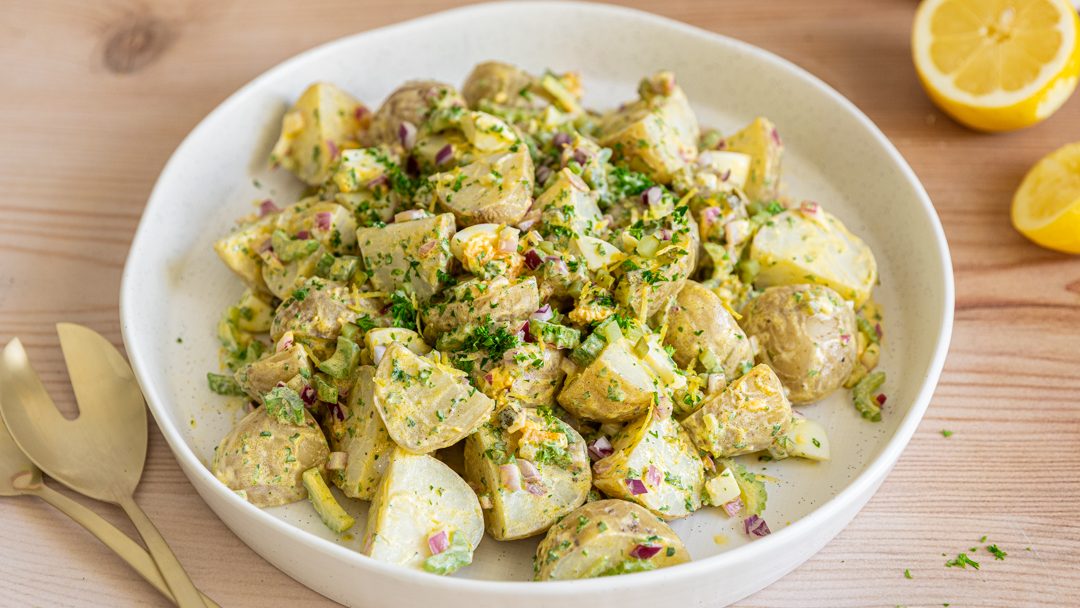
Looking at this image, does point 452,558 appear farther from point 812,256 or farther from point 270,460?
point 812,256

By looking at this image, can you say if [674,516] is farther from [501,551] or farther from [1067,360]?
[1067,360]

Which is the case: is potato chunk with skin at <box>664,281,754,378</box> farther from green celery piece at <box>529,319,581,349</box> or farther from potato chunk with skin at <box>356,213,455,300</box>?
potato chunk with skin at <box>356,213,455,300</box>

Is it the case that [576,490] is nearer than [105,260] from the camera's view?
Yes

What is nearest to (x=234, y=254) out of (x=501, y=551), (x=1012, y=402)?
(x=501, y=551)

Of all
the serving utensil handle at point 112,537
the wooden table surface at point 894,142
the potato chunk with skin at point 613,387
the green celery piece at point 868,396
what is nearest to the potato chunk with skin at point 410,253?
the potato chunk with skin at point 613,387

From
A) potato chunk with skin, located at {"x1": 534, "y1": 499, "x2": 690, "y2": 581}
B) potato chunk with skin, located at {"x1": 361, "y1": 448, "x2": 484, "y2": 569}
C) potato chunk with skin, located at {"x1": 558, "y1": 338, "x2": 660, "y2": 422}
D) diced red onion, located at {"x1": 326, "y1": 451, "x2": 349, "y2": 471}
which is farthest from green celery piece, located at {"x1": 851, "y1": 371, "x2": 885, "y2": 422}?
diced red onion, located at {"x1": 326, "y1": 451, "x2": 349, "y2": 471}
